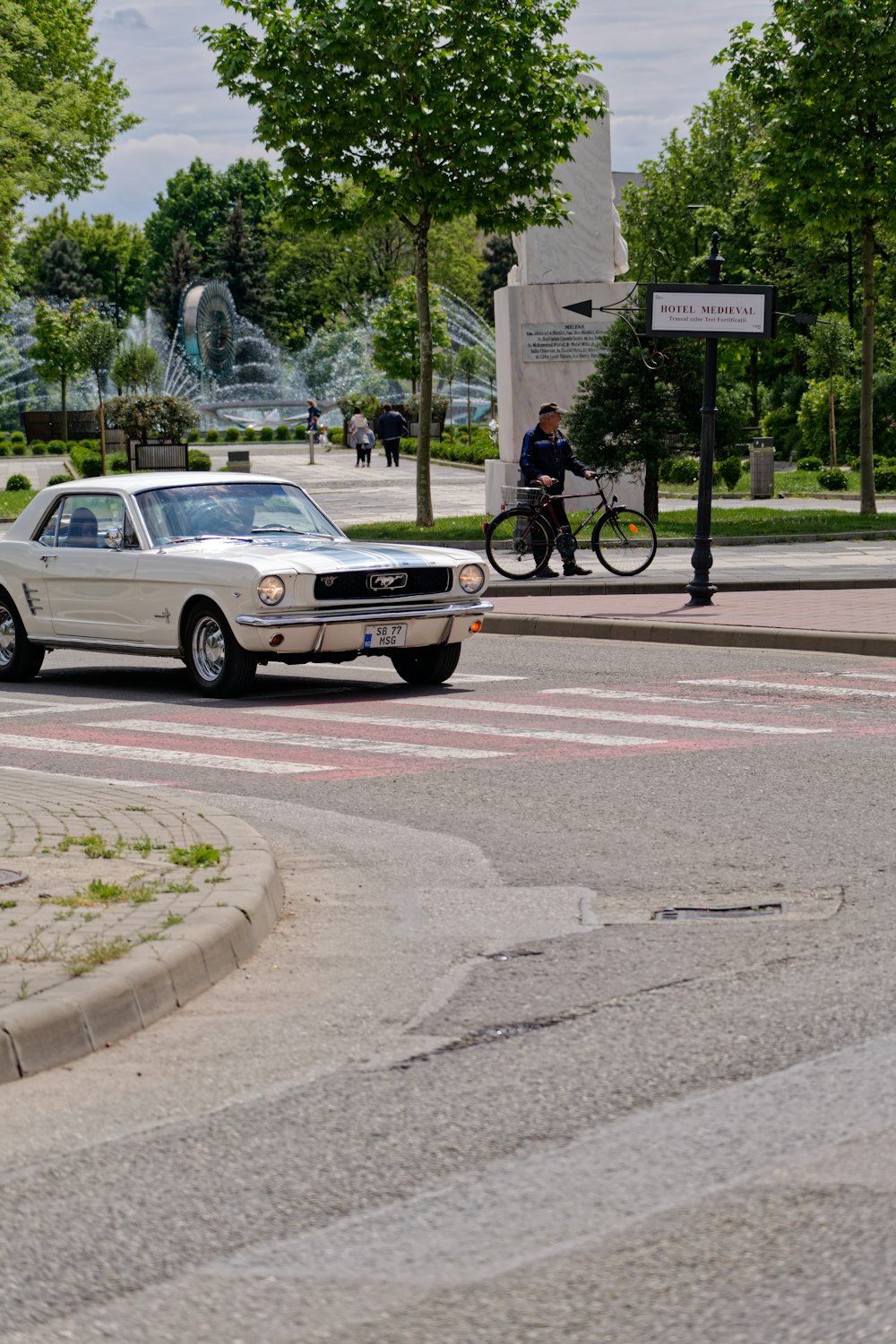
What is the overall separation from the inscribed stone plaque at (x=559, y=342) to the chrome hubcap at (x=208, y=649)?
1948cm

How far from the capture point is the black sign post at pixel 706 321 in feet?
58.3

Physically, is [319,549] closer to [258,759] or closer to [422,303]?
[258,759]

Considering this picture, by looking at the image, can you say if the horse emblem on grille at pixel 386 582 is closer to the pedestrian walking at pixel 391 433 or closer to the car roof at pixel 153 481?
the car roof at pixel 153 481

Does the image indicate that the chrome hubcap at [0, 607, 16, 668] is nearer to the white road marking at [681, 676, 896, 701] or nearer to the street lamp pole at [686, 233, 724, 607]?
the white road marking at [681, 676, 896, 701]

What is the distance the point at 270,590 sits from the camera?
1252 centimetres

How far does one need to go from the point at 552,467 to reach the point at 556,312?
11.4 meters

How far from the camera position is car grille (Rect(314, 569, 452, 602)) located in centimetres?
1271

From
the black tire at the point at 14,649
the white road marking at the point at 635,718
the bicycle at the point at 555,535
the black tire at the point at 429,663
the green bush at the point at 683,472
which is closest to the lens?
the white road marking at the point at 635,718

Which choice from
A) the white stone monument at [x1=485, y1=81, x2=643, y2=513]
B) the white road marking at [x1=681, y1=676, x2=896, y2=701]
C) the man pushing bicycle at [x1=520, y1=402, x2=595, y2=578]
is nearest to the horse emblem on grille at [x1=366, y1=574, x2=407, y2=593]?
the white road marking at [x1=681, y1=676, x2=896, y2=701]

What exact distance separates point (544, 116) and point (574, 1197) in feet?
83.8

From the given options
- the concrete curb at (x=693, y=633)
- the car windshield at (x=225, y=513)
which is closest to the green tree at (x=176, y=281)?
the concrete curb at (x=693, y=633)

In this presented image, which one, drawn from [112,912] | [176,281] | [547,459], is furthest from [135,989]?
[176,281]

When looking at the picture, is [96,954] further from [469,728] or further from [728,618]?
[728,618]

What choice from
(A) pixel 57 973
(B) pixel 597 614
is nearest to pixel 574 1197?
(A) pixel 57 973
